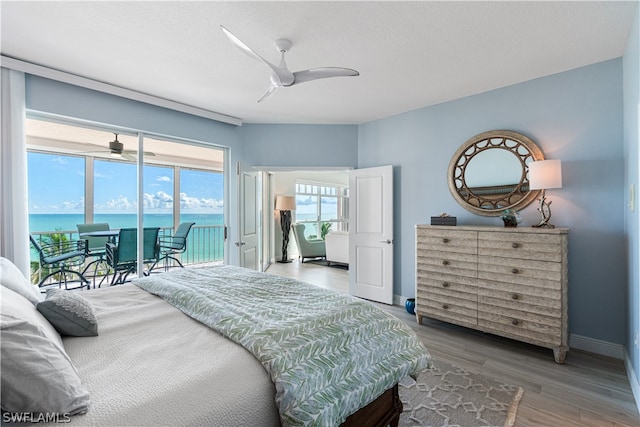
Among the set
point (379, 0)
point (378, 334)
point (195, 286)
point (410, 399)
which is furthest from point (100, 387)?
point (379, 0)

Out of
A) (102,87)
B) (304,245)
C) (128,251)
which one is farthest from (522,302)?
Result: (304,245)

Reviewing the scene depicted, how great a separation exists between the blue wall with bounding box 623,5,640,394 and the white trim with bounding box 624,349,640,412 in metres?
0.02

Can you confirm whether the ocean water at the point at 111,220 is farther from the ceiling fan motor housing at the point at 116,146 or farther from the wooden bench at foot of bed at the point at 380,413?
the wooden bench at foot of bed at the point at 380,413

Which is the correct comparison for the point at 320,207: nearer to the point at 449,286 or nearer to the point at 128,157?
the point at 128,157

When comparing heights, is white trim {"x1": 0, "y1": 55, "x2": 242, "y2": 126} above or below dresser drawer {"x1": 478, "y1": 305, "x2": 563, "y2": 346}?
above

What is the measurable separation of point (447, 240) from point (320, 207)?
20.3ft

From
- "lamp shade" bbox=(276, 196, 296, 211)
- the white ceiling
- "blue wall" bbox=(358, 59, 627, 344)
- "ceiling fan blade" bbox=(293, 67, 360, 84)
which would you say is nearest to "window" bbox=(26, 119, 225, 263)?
the white ceiling

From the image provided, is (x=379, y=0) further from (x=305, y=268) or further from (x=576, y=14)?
(x=305, y=268)

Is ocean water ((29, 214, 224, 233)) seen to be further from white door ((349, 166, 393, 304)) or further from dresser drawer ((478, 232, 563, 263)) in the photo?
dresser drawer ((478, 232, 563, 263))

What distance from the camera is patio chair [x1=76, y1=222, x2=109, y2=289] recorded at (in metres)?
3.94

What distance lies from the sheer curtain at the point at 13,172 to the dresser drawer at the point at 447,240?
3908 millimetres

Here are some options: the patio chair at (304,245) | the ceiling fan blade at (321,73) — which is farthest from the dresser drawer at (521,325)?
the patio chair at (304,245)

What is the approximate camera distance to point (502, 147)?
10.6ft

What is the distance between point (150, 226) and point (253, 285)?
8.29 feet
